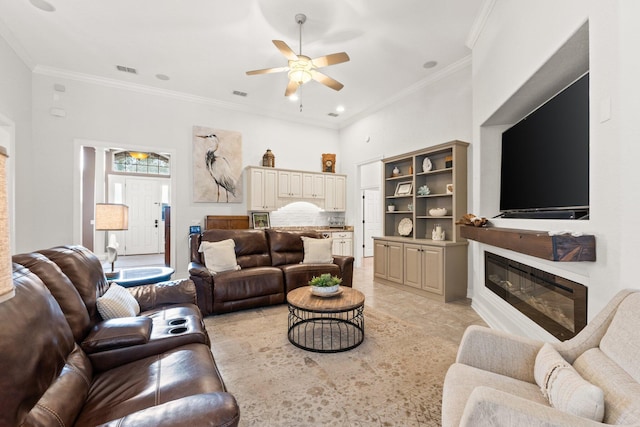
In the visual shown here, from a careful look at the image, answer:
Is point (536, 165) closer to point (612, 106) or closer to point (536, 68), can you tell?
point (536, 68)

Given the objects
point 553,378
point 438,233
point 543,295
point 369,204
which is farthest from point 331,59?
point 369,204

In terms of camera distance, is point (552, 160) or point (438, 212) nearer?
point (552, 160)

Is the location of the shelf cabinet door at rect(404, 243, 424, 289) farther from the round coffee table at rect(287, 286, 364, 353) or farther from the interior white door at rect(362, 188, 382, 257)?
the interior white door at rect(362, 188, 382, 257)

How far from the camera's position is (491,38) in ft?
10.3

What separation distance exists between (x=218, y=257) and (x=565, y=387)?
3.53m

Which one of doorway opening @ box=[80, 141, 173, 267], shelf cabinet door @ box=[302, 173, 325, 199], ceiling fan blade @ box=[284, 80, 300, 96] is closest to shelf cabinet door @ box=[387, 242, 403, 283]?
shelf cabinet door @ box=[302, 173, 325, 199]

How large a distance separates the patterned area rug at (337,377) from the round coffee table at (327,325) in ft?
0.30

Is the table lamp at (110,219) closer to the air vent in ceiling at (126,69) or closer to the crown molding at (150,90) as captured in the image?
the air vent in ceiling at (126,69)

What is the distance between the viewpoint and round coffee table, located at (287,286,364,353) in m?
2.57

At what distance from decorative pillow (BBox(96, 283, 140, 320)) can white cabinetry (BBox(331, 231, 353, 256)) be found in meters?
4.56

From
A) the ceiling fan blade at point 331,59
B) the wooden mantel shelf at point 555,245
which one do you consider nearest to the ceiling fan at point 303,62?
the ceiling fan blade at point 331,59

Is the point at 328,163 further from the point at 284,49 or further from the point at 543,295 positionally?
the point at 543,295

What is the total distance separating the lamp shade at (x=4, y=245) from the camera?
60 cm

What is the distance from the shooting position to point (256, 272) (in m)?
3.83
